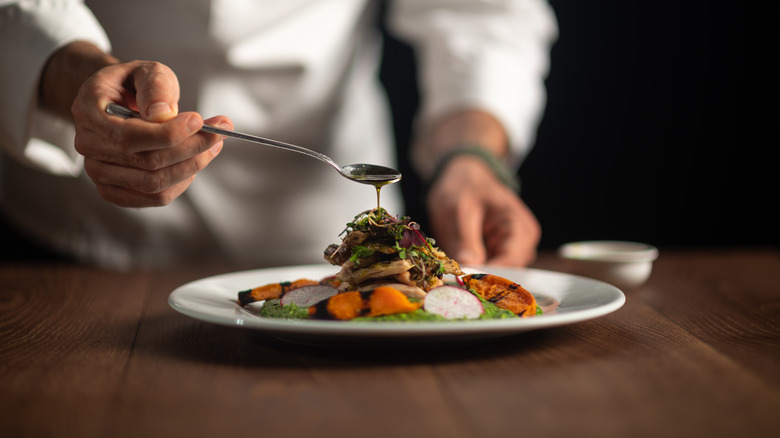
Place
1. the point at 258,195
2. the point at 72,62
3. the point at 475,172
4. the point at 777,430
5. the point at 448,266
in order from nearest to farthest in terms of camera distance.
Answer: the point at 777,430
the point at 448,266
the point at 72,62
the point at 475,172
the point at 258,195

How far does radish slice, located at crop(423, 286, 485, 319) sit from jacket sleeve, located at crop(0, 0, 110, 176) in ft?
4.12

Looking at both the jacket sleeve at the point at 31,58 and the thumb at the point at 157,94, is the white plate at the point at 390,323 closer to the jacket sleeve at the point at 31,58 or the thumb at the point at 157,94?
the thumb at the point at 157,94

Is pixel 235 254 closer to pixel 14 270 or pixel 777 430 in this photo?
pixel 14 270

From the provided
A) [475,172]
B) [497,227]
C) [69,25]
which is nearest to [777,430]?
[497,227]

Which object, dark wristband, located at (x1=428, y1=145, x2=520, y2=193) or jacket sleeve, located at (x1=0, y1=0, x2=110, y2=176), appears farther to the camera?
dark wristband, located at (x1=428, y1=145, x2=520, y2=193)

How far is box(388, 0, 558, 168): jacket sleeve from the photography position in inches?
111

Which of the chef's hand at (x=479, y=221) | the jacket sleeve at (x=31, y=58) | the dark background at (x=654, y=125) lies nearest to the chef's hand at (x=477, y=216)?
the chef's hand at (x=479, y=221)

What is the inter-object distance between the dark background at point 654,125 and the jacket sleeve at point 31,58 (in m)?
2.57

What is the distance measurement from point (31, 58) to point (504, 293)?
139 cm

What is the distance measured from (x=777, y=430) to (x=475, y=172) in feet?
5.40

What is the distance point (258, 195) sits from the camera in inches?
105

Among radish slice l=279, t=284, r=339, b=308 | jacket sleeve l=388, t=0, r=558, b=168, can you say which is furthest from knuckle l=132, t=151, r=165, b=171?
jacket sleeve l=388, t=0, r=558, b=168

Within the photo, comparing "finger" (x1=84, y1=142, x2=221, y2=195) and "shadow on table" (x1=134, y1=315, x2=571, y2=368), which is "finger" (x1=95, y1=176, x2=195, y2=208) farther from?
"shadow on table" (x1=134, y1=315, x2=571, y2=368)

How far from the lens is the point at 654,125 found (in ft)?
14.6
